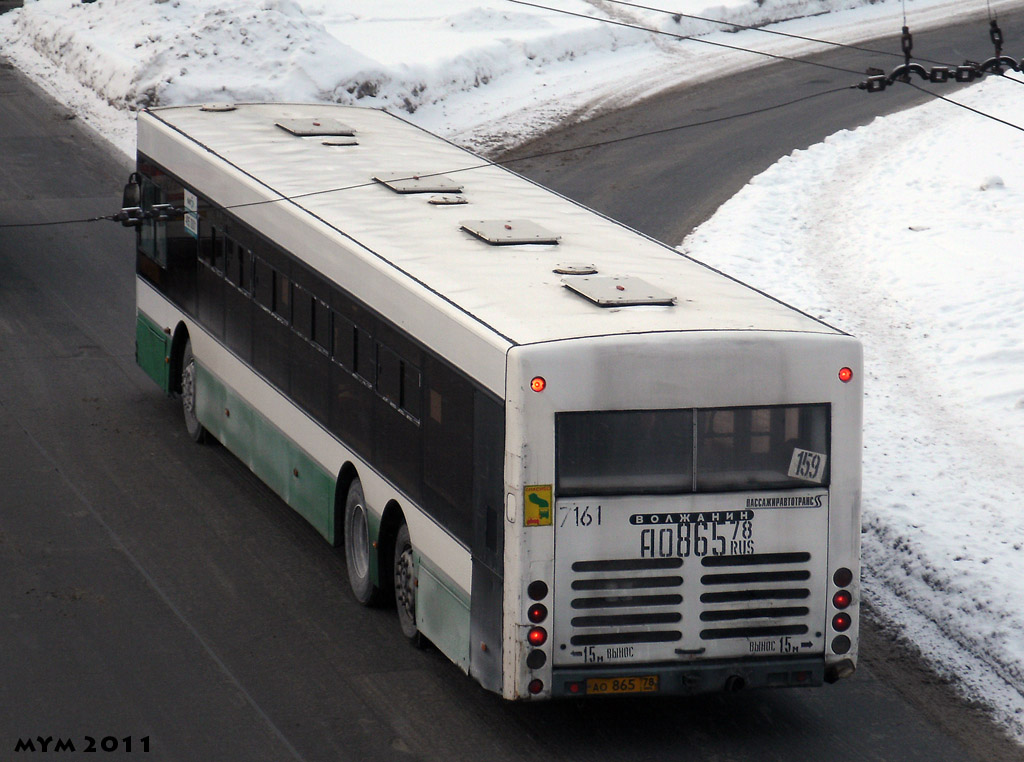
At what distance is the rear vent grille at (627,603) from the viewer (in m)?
9.26

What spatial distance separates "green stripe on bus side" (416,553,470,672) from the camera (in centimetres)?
986

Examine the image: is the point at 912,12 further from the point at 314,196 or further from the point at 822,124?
the point at 314,196

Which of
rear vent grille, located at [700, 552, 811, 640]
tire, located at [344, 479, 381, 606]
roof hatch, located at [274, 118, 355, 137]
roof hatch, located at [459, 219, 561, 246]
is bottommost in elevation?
tire, located at [344, 479, 381, 606]

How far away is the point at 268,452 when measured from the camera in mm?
13617

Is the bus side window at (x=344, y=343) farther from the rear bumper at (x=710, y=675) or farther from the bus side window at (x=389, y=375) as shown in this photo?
the rear bumper at (x=710, y=675)

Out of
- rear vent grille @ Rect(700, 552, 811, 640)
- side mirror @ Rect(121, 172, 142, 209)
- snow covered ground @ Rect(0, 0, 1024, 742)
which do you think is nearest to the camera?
rear vent grille @ Rect(700, 552, 811, 640)

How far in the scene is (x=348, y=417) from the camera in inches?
466

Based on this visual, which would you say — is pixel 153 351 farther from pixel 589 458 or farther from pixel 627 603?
pixel 627 603

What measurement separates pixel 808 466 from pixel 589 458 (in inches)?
53.7

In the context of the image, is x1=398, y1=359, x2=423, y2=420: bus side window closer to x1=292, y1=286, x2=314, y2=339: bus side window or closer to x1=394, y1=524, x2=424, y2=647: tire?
x1=394, y1=524, x2=424, y2=647: tire

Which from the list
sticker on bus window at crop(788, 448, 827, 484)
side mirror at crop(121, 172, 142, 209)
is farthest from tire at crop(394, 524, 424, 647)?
side mirror at crop(121, 172, 142, 209)

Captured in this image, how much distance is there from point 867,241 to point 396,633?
13371mm

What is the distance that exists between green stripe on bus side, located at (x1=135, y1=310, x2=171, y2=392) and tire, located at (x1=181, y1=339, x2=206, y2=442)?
0.27 metres

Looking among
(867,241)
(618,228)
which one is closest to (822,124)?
(867,241)
